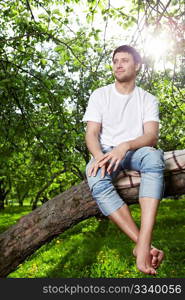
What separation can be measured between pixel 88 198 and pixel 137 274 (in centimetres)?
457

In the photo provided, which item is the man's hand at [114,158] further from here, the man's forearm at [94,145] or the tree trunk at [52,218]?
the tree trunk at [52,218]

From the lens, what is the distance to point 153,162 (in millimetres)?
2771

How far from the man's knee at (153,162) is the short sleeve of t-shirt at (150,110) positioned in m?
0.44

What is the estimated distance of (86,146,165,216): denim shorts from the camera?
2.74 metres

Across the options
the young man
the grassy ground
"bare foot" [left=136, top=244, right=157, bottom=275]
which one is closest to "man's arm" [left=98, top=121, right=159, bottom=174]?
the young man

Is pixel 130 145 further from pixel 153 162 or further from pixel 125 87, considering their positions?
pixel 125 87

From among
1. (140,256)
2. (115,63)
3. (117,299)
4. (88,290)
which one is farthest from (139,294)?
(115,63)

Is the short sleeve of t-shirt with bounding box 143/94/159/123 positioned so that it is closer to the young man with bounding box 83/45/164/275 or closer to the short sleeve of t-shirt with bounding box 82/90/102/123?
the young man with bounding box 83/45/164/275

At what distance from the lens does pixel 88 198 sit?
320 centimetres

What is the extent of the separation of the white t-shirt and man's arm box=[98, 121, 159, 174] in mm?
83

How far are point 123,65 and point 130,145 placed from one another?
830mm

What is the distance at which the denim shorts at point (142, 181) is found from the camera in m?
2.74

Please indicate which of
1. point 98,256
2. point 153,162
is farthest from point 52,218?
point 98,256

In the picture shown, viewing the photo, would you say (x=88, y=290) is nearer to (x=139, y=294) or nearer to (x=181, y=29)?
(x=139, y=294)
